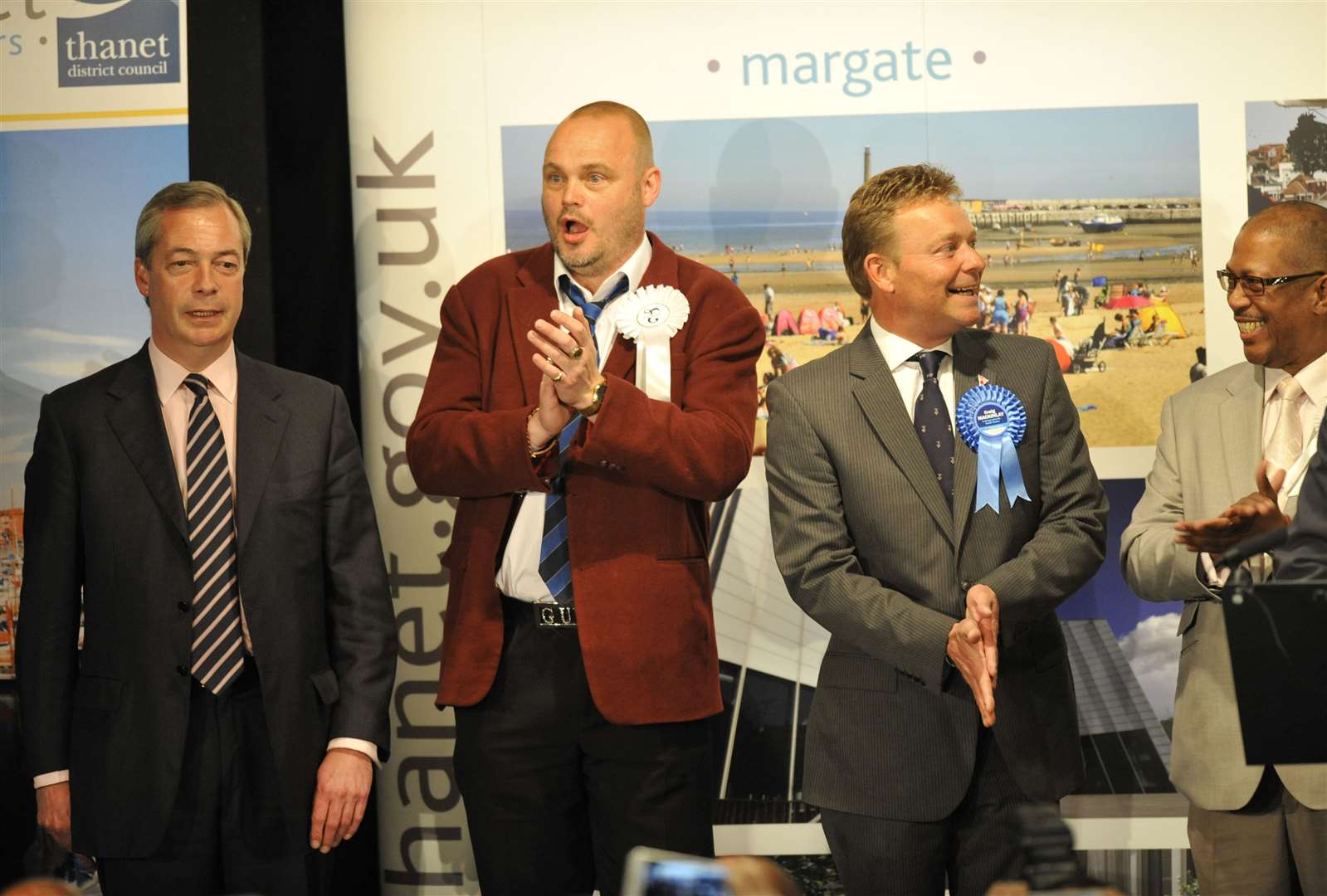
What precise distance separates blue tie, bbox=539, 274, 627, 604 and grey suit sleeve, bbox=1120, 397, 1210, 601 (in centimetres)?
132

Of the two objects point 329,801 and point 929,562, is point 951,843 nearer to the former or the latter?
point 929,562

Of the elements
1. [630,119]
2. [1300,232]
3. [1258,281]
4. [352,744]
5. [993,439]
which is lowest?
[352,744]

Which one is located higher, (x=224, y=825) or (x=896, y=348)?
(x=896, y=348)

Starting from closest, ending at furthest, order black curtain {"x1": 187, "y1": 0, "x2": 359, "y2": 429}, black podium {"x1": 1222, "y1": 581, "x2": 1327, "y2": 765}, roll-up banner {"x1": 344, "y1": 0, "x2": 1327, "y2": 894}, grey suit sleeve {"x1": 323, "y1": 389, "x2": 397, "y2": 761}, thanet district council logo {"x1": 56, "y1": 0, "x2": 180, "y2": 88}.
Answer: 1. black podium {"x1": 1222, "y1": 581, "x2": 1327, "y2": 765}
2. grey suit sleeve {"x1": 323, "y1": 389, "x2": 397, "y2": 761}
3. black curtain {"x1": 187, "y1": 0, "x2": 359, "y2": 429}
4. thanet district council logo {"x1": 56, "y1": 0, "x2": 180, "y2": 88}
5. roll-up banner {"x1": 344, "y1": 0, "x2": 1327, "y2": 894}

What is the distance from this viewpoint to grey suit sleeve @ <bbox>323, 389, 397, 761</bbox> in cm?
302

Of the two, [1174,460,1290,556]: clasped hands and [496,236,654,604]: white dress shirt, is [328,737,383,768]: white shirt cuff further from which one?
[1174,460,1290,556]: clasped hands

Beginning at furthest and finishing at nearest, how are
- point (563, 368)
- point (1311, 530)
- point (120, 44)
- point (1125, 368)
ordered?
point (1125, 368) → point (120, 44) → point (563, 368) → point (1311, 530)

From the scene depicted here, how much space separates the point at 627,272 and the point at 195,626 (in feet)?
4.00

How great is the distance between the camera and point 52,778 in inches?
114

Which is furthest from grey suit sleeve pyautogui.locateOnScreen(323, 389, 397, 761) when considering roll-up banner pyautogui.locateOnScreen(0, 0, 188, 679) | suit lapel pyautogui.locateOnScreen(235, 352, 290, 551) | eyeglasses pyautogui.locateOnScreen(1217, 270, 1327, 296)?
eyeglasses pyautogui.locateOnScreen(1217, 270, 1327, 296)

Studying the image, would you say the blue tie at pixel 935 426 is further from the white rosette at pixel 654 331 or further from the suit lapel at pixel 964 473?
the white rosette at pixel 654 331

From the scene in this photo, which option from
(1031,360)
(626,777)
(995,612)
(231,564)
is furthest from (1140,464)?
(231,564)

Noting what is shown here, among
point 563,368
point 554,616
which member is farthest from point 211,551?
point 563,368

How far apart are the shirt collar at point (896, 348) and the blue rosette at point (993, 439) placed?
0.17 m
